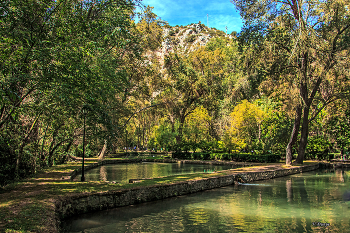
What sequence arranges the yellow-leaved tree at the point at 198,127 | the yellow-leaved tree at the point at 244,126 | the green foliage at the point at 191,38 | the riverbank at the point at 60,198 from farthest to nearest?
the green foliage at the point at 191,38 → the yellow-leaved tree at the point at 198,127 → the yellow-leaved tree at the point at 244,126 → the riverbank at the point at 60,198

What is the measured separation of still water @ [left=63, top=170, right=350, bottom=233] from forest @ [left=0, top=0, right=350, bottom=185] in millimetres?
3302

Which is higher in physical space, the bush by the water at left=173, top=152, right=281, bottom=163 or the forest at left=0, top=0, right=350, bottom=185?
the forest at left=0, top=0, right=350, bottom=185

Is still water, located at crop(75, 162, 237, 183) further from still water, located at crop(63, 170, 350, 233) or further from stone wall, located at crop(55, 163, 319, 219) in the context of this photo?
still water, located at crop(63, 170, 350, 233)

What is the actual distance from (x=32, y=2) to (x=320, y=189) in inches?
654

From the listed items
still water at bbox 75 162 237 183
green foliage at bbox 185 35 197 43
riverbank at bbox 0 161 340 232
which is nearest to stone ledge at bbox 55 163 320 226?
riverbank at bbox 0 161 340 232

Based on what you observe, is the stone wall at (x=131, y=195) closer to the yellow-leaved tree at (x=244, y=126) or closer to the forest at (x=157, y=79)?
the forest at (x=157, y=79)

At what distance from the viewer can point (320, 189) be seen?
15.3 metres

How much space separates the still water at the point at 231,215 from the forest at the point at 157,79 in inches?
130

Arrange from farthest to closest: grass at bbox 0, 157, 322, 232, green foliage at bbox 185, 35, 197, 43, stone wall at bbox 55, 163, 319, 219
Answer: green foliage at bbox 185, 35, 197, 43
stone wall at bbox 55, 163, 319, 219
grass at bbox 0, 157, 322, 232

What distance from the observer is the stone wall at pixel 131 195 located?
9375 mm

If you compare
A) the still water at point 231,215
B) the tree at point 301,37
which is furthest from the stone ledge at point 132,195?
the tree at point 301,37

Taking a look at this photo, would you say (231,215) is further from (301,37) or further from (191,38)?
(191,38)

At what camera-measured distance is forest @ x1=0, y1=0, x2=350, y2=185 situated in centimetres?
973

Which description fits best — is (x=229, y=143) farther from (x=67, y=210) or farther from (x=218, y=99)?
(x=67, y=210)
